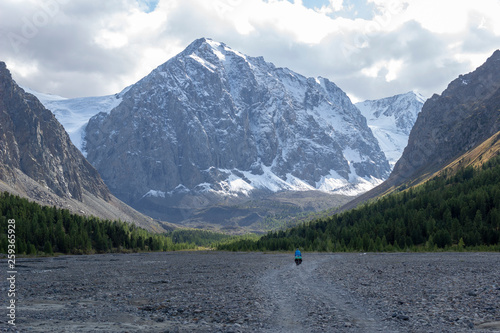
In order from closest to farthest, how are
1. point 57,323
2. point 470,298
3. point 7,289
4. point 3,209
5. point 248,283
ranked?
point 57,323, point 470,298, point 7,289, point 248,283, point 3,209

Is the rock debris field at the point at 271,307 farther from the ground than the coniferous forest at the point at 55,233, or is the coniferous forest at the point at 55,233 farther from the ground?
the coniferous forest at the point at 55,233

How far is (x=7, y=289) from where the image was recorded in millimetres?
39625

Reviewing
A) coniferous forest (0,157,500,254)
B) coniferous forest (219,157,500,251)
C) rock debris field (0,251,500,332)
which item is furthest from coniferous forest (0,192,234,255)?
rock debris field (0,251,500,332)

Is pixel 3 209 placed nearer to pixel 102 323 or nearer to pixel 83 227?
pixel 83 227

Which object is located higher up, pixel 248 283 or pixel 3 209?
pixel 3 209

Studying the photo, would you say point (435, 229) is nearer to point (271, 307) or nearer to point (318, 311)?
point (271, 307)

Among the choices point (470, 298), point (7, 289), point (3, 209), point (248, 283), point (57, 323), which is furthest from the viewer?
point (3, 209)

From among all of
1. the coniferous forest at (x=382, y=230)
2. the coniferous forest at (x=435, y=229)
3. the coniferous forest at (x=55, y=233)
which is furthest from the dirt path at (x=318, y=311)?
the coniferous forest at (x=55, y=233)

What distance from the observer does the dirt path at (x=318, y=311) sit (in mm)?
21797

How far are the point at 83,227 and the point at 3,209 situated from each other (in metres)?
27.2

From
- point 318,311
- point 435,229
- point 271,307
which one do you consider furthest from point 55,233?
point 318,311

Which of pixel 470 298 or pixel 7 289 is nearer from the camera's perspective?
pixel 470 298

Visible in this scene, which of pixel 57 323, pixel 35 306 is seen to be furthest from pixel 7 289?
pixel 57 323

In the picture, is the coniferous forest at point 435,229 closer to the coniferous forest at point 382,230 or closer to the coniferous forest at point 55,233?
the coniferous forest at point 382,230
